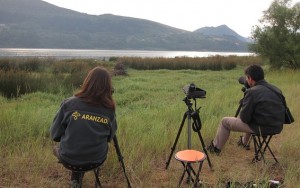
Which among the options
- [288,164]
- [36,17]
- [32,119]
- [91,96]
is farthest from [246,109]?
[36,17]

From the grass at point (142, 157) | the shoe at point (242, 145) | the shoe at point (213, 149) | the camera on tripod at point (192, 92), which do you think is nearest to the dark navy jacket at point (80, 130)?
the grass at point (142, 157)

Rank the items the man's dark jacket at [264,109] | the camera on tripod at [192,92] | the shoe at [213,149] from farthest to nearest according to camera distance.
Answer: the shoe at [213,149]
the man's dark jacket at [264,109]
the camera on tripod at [192,92]

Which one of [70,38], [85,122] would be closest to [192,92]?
[85,122]

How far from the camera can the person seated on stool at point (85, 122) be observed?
3.29 metres

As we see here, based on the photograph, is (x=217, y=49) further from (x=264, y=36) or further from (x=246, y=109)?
(x=246, y=109)

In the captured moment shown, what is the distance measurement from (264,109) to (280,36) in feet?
57.2

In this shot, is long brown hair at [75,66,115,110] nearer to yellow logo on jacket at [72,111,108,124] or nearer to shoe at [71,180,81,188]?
yellow logo on jacket at [72,111,108,124]

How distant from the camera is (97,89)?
3.33 metres

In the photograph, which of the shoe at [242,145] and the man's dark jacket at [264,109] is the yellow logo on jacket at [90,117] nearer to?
the man's dark jacket at [264,109]

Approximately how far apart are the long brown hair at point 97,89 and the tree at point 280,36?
18.5m

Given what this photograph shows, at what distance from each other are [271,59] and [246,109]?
17552 millimetres

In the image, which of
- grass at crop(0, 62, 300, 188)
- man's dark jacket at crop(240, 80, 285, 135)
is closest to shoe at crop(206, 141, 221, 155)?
grass at crop(0, 62, 300, 188)

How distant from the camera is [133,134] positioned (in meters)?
5.50

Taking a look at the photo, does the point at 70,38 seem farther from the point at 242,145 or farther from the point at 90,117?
the point at 90,117
